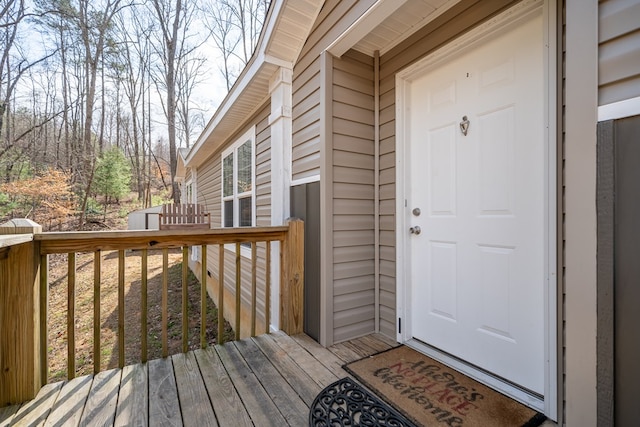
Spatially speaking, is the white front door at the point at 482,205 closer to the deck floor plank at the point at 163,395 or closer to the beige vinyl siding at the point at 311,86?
the beige vinyl siding at the point at 311,86

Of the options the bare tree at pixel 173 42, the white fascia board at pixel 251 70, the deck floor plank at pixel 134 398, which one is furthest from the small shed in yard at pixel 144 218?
the deck floor plank at pixel 134 398

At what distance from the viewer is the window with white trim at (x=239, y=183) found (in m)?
4.16

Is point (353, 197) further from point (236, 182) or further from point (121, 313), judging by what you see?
point (236, 182)

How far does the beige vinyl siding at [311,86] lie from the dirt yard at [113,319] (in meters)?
3.33

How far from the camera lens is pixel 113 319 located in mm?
5219

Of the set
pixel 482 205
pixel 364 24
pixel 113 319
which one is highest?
pixel 364 24

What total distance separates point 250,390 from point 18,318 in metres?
1.30

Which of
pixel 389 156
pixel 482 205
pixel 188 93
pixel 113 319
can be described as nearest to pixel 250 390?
pixel 482 205

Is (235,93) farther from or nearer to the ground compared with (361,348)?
farther from the ground

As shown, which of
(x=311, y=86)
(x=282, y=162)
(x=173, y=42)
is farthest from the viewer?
(x=173, y=42)

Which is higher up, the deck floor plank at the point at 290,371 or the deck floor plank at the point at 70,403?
the deck floor plank at the point at 70,403

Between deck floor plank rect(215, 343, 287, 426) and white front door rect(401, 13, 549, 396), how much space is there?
1210mm

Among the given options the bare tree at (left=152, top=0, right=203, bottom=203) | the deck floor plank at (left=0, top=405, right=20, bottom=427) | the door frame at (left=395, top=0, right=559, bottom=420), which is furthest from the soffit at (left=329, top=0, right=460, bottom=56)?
the bare tree at (left=152, top=0, right=203, bottom=203)

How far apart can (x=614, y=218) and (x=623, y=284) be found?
229 millimetres
